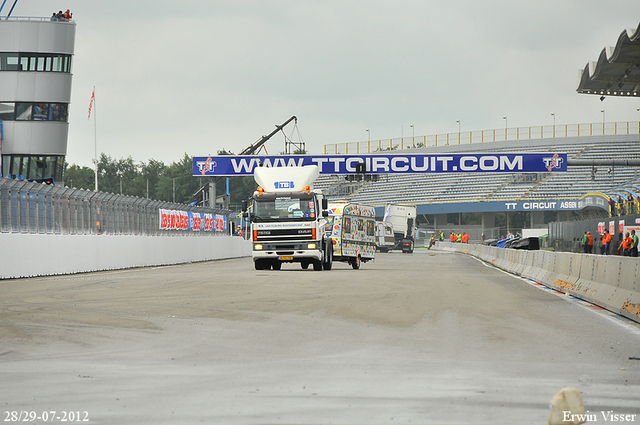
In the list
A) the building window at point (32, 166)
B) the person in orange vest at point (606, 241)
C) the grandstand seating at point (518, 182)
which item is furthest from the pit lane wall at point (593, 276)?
the grandstand seating at point (518, 182)

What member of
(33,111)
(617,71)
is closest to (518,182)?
(33,111)

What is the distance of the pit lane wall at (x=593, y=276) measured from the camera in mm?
12445

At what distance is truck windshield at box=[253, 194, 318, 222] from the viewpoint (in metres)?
27.0

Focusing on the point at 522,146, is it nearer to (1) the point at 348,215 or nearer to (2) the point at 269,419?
(1) the point at 348,215

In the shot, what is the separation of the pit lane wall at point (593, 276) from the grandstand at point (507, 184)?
58300 mm

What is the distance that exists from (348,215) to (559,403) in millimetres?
27838

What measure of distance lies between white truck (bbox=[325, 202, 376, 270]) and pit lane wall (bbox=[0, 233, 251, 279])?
7689mm

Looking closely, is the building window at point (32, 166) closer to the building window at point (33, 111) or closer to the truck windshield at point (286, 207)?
the building window at point (33, 111)

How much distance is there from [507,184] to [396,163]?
38681 mm

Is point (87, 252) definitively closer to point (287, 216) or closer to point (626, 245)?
point (287, 216)

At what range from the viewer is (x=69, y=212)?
26.0 meters

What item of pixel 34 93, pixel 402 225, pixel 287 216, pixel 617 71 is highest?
pixel 34 93

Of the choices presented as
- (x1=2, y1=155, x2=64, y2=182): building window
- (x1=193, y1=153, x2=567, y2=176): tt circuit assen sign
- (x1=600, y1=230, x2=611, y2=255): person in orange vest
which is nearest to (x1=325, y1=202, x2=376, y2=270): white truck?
(x1=600, y1=230, x2=611, y2=255): person in orange vest

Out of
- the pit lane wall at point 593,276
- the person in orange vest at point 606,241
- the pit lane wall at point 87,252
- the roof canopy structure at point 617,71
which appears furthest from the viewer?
the person in orange vest at point 606,241
